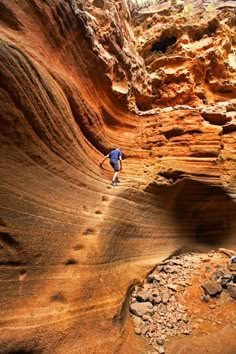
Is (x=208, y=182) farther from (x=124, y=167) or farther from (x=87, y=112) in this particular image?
(x=87, y=112)

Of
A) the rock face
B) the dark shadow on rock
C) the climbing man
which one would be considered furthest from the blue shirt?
the dark shadow on rock

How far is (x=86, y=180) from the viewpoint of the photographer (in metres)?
5.80

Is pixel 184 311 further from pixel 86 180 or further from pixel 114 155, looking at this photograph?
Answer: pixel 114 155

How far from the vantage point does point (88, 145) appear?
6684 millimetres

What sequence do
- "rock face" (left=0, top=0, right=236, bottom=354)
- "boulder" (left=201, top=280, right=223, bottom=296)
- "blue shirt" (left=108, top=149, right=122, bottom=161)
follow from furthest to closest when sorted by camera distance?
"blue shirt" (left=108, top=149, right=122, bottom=161)
"boulder" (left=201, top=280, right=223, bottom=296)
"rock face" (left=0, top=0, right=236, bottom=354)

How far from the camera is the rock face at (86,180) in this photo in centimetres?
392

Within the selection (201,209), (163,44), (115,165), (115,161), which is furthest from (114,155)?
(163,44)

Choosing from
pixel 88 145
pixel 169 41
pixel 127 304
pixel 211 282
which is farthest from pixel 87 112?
pixel 169 41

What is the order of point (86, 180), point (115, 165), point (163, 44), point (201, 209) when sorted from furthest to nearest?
point (163, 44) → point (201, 209) → point (115, 165) → point (86, 180)

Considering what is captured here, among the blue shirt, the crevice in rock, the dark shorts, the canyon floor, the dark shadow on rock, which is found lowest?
the canyon floor

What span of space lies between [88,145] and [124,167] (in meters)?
1.36

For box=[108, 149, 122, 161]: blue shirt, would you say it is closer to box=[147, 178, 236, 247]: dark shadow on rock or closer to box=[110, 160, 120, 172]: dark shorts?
box=[110, 160, 120, 172]: dark shorts

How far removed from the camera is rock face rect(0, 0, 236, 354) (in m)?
3.92

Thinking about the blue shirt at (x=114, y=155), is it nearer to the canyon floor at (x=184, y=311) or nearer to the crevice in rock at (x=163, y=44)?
the canyon floor at (x=184, y=311)
